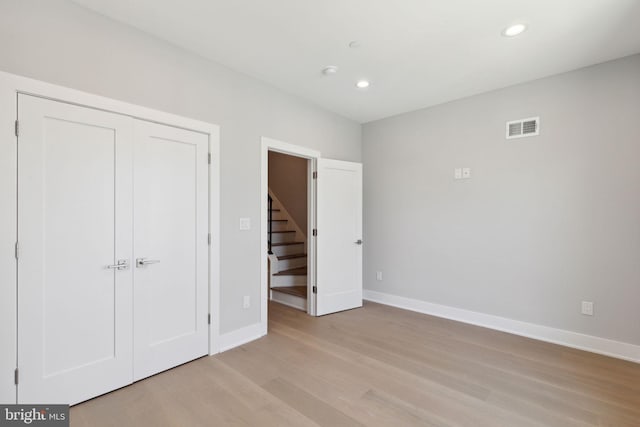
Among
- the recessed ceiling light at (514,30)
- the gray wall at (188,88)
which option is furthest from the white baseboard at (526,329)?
the recessed ceiling light at (514,30)

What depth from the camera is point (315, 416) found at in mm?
1899

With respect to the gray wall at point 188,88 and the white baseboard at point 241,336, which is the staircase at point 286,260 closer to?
the white baseboard at point 241,336

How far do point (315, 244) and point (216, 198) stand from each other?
5.01ft

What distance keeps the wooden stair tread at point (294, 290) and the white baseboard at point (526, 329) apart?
3.96ft

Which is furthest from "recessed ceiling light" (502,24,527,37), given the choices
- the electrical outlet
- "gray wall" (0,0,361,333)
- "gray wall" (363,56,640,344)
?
the electrical outlet

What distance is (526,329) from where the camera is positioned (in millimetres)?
3213

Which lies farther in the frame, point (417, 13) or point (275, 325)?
point (275, 325)

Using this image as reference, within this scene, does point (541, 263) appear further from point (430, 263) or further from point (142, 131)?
point (142, 131)

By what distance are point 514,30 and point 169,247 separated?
11.0 ft

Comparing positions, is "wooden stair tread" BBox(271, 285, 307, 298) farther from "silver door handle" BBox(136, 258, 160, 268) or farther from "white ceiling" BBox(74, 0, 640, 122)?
"white ceiling" BBox(74, 0, 640, 122)

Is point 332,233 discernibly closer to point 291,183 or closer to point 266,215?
point 266,215

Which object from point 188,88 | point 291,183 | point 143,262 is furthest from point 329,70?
point 291,183

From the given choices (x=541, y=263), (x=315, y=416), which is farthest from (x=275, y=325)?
(x=541, y=263)

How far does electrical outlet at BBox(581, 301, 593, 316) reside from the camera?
2.87 meters
